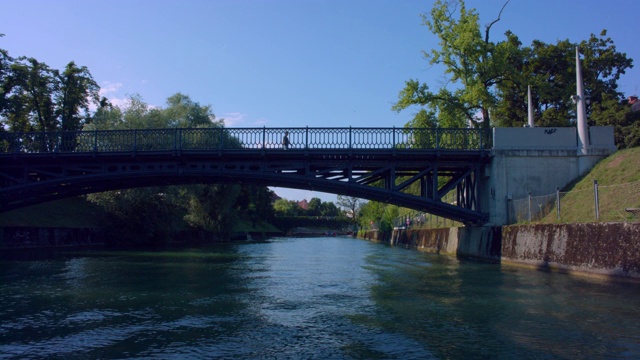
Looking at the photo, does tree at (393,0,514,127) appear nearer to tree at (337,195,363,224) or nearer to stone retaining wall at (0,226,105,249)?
stone retaining wall at (0,226,105,249)

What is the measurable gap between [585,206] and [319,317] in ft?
43.3

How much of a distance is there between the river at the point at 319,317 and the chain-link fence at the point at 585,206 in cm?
255

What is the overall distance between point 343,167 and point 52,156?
1661 centimetres

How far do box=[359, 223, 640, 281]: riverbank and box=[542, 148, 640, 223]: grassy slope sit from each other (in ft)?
2.49

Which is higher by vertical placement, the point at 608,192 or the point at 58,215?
the point at 608,192

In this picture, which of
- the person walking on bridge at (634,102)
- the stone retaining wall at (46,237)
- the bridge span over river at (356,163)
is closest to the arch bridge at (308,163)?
the bridge span over river at (356,163)

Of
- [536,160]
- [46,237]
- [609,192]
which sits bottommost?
[46,237]

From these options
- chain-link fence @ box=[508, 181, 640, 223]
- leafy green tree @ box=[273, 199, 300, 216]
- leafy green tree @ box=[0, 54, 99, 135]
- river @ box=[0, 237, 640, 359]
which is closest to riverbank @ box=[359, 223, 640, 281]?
chain-link fence @ box=[508, 181, 640, 223]

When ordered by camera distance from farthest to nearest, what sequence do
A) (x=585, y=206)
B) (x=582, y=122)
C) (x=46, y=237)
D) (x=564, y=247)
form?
(x=46, y=237)
(x=582, y=122)
(x=585, y=206)
(x=564, y=247)

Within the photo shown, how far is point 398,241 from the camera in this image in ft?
199

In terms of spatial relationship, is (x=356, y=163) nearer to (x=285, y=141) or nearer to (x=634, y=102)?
(x=285, y=141)

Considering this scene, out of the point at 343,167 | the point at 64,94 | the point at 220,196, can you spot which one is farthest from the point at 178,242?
the point at 343,167

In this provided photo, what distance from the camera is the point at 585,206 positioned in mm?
19188

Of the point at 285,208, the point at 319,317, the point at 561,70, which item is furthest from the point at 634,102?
the point at 285,208
